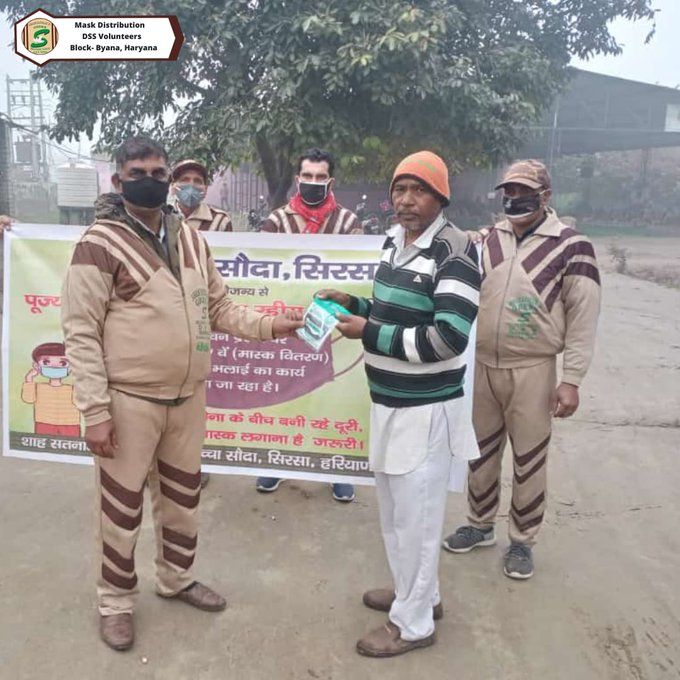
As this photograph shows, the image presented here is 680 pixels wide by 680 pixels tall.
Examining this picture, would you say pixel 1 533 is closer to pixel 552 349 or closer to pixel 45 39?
pixel 552 349

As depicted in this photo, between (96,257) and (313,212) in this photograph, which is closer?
(96,257)

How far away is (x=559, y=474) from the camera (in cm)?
421

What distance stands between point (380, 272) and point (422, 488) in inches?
30.7

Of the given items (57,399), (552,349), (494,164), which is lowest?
(57,399)

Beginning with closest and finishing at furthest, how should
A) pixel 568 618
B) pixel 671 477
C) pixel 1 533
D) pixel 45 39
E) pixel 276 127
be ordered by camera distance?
1. pixel 568 618
2. pixel 1 533
3. pixel 671 477
4. pixel 276 127
5. pixel 45 39

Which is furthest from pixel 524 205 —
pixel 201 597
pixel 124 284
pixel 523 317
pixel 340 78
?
pixel 340 78

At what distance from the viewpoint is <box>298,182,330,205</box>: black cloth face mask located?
144 inches

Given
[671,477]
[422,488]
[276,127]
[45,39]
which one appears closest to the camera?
[422,488]

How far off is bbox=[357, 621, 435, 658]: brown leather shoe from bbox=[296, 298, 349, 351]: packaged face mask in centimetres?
113

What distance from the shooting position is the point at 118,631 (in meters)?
2.45

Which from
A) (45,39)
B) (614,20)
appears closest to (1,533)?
(45,39)

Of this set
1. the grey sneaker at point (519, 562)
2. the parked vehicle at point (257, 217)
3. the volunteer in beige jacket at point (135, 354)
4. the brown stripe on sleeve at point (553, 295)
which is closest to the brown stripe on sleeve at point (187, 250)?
the volunteer in beige jacket at point (135, 354)

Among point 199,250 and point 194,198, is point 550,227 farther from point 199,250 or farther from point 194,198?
point 194,198

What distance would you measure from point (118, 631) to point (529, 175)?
2443 mm
